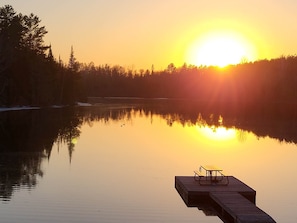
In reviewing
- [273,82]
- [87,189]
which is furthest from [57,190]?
[273,82]

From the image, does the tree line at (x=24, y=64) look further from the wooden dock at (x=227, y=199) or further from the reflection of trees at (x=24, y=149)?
the wooden dock at (x=227, y=199)

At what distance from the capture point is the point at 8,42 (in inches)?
2830

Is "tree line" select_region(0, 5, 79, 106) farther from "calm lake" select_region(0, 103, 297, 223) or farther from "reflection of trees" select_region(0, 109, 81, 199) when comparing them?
"calm lake" select_region(0, 103, 297, 223)

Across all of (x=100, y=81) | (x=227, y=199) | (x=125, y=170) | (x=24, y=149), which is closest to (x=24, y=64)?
(x=24, y=149)

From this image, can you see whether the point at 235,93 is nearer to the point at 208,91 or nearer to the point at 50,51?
the point at 208,91

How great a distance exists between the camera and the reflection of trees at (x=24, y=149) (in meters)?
21.2

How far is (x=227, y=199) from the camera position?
57.4 ft

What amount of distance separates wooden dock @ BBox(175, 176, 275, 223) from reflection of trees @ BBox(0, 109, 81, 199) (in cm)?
706

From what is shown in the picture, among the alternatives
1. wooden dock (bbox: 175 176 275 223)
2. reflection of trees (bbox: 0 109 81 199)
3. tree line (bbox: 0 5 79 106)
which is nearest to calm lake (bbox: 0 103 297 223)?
reflection of trees (bbox: 0 109 81 199)

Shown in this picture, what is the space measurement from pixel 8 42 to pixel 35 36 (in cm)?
1341

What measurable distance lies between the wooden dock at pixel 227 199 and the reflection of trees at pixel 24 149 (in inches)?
278

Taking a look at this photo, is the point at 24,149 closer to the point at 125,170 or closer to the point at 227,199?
the point at 125,170

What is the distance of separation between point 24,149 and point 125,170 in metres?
9.88

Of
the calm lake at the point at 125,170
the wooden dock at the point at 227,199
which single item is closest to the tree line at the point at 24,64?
the calm lake at the point at 125,170
